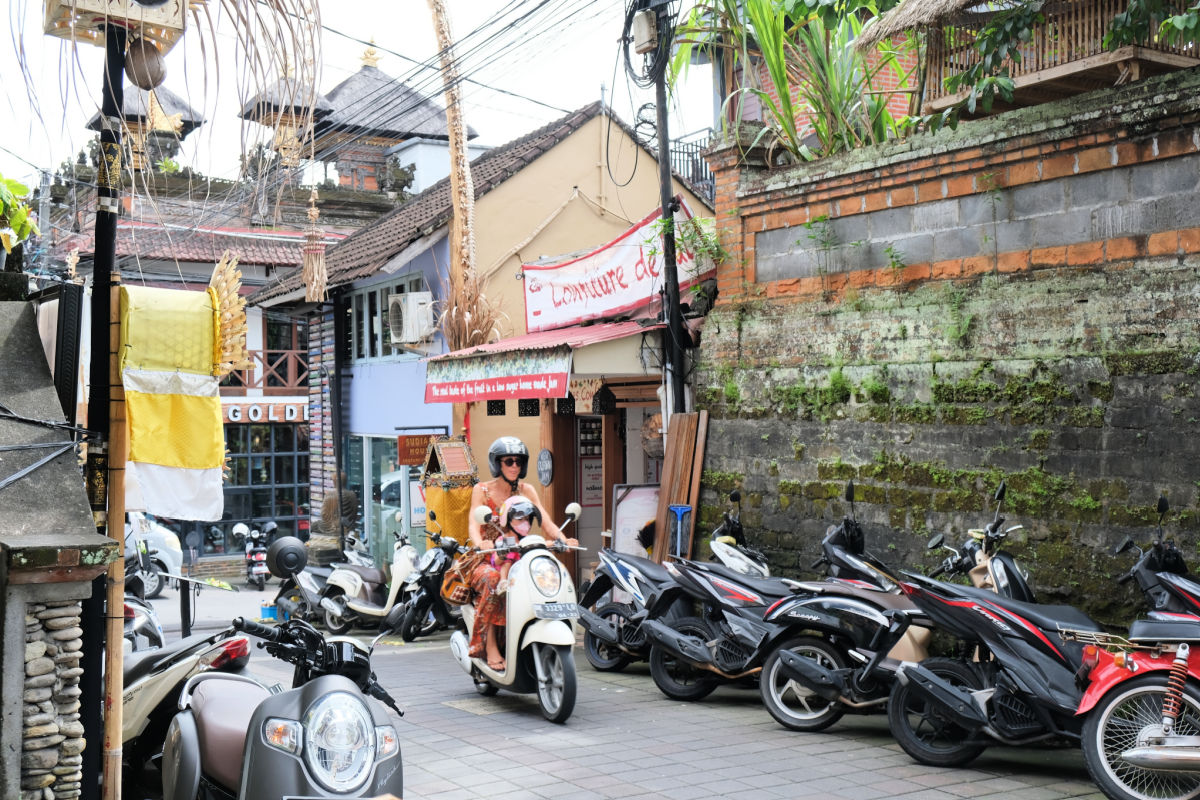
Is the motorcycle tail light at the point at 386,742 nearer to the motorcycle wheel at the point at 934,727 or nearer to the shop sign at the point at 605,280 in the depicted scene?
the motorcycle wheel at the point at 934,727

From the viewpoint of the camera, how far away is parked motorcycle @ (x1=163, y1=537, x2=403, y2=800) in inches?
155

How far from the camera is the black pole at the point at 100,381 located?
437 centimetres

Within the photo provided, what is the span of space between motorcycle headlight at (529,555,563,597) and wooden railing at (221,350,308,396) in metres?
18.1

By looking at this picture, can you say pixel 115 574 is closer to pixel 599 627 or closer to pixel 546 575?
pixel 546 575

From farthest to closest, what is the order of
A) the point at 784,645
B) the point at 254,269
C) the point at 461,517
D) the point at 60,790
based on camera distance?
1. the point at 254,269
2. the point at 461,517
3. the point at 784,645
4. the point at 60,790

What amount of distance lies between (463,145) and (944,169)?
9.08 metres

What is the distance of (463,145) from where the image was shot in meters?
15.6

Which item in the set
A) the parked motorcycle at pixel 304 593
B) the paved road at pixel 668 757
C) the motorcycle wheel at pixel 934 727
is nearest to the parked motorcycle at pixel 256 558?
the parked motorcycle at pixel 304 593

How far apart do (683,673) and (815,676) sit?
1615mm

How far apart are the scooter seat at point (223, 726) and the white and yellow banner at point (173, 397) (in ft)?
2.58

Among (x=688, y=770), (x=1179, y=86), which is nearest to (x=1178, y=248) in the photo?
(x=1179, y=86)

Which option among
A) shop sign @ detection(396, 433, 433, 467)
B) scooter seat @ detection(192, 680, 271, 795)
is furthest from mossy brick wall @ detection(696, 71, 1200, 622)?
shop sign @ detection(396, 433, 433, 467)

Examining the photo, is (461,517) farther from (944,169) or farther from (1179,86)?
(1179,86)

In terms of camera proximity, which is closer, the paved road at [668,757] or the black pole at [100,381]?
the black pole at [100,381]
